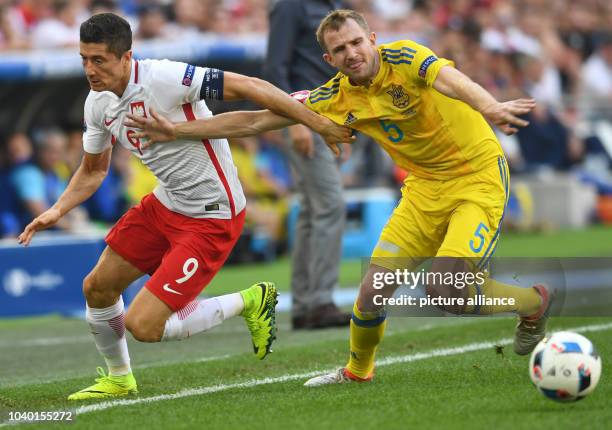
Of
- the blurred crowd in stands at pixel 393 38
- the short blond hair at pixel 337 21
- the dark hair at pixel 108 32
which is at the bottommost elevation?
the blurred crowd in stands at pixel 393 38

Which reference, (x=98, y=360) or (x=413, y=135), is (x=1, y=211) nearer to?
(x=98, y=360)

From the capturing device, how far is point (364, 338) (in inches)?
273

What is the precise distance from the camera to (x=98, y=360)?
29.2 ft

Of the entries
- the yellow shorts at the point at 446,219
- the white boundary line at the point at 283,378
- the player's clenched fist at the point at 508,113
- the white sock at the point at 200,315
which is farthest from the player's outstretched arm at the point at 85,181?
the player's clenched fist at the point at 508,113

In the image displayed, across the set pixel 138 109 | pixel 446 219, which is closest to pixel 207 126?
pixel 138 109

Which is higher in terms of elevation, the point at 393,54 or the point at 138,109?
the point at 393,54

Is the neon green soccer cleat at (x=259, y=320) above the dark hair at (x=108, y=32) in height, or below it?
below

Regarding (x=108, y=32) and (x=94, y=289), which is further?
(x=94, y=289)

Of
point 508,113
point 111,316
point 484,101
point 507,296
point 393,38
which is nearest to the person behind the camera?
point 508,113

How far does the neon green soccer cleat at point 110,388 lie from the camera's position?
692 cm

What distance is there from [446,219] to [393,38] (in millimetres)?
11619

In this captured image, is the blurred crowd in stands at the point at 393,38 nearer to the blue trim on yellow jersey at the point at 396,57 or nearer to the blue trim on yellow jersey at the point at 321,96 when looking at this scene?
the blue trim on yellow jersey at the point at 321,96

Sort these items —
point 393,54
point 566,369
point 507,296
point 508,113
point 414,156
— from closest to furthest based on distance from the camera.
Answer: point 566,369
point 508,113
point 393,54
point 507,296
point 414,156

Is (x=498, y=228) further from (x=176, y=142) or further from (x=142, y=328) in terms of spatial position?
(x=142, y=328)
